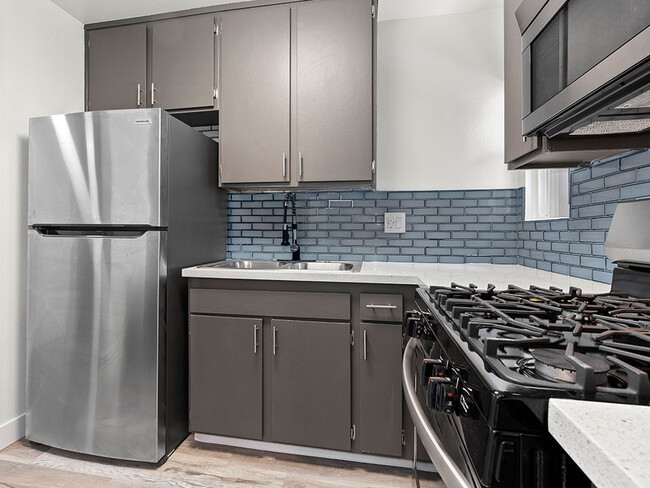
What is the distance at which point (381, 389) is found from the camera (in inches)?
65.3

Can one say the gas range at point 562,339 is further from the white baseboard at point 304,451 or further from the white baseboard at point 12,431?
the white baseboard at point 12,431

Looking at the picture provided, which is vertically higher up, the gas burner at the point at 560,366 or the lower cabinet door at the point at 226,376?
the gas burner at the point at 560,366

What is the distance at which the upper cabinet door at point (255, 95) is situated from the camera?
2002 millimetres

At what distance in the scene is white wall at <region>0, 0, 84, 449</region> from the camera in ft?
6.11

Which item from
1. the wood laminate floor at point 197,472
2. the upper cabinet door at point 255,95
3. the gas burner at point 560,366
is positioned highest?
the upper cabinet door at point 255,95

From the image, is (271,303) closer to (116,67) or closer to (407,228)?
(407,228)

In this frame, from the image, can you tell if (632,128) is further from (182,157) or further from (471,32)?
(182,157)

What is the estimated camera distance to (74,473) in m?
1.68

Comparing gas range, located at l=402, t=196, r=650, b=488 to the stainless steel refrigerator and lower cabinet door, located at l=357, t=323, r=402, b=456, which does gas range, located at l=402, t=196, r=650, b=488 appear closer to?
lower cabinet door, located at l=357, t=323, r=402, b=456

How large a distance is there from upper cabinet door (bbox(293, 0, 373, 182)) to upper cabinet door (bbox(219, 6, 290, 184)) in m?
0.08

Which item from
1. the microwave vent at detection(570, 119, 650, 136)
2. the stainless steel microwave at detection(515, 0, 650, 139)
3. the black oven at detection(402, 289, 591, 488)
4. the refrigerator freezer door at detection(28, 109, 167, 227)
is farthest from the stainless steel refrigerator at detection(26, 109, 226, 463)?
the microwave vent at detection(570, 119, 650, 136)

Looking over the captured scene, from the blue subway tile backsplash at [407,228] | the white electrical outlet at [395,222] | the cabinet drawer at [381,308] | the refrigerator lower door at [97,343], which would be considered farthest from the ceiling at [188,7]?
the cabinet drawer at [381,308]

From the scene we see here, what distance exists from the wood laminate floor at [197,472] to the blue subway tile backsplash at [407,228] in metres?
1.12

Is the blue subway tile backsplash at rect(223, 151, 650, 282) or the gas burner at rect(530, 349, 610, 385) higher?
the blue subway tile backsplash at rect(223, 151, 650, 282)
